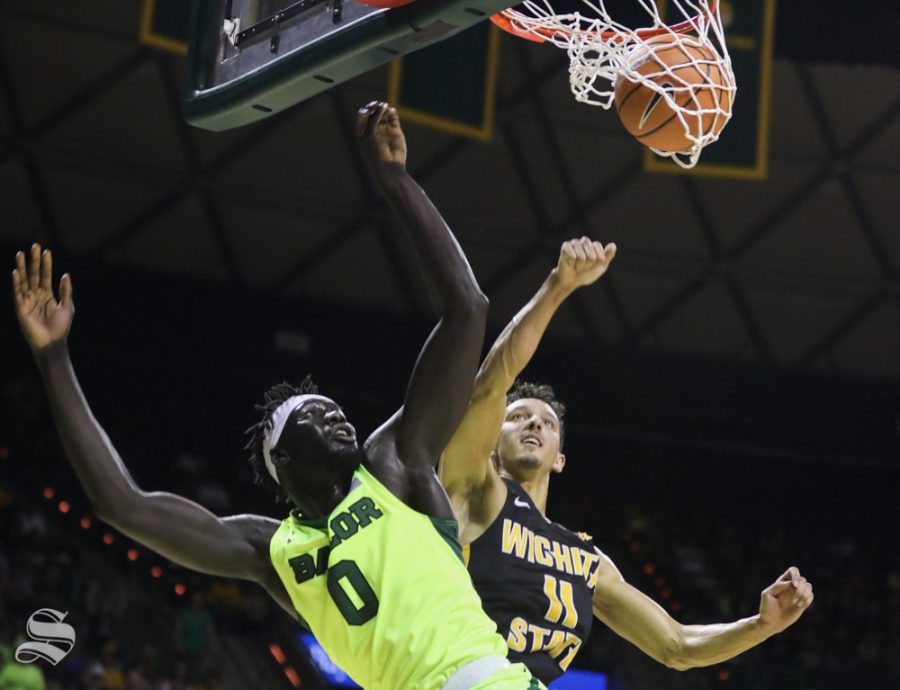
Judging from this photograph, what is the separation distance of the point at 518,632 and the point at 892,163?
41.5ft

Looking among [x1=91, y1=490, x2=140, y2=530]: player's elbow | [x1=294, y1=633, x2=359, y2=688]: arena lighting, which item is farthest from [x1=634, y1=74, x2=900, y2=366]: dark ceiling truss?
[x1=91, y1=490, x2=140, y2=530]: player's elbow

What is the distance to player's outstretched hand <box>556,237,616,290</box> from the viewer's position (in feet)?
13.3

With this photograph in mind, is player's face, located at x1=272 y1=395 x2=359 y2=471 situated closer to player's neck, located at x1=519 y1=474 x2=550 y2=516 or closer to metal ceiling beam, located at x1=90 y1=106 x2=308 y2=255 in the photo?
player's neck, located at x1=519 y1=474 x2=550 y2=516

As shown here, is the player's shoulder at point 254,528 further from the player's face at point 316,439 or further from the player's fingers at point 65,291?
the player's fingers at point 65,291

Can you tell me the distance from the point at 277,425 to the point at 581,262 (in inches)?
40.9

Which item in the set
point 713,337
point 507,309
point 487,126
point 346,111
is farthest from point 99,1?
point 713,337

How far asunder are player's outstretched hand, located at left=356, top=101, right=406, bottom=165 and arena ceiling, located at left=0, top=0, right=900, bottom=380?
37.3 feet

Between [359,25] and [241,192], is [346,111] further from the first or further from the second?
[359,25]

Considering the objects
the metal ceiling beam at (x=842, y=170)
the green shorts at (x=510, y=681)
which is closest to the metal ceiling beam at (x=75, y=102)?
the metal ceiling beam at (x=842, y=170)

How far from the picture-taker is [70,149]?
48.8 ft

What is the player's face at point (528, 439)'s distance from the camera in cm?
493

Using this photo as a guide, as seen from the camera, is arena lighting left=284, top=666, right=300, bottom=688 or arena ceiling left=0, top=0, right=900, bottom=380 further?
arena ceiling left=0, top=0, right=900, bottom=380

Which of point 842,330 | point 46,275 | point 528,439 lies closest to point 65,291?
point 46,275

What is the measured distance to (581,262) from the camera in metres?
4.05
